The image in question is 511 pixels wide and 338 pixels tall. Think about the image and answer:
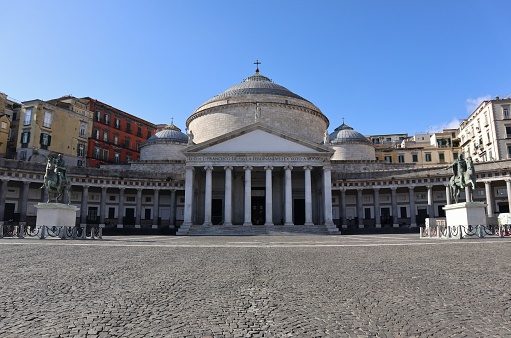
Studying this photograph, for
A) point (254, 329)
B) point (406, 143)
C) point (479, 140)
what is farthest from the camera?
point (406, 143)

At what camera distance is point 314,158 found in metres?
37.2

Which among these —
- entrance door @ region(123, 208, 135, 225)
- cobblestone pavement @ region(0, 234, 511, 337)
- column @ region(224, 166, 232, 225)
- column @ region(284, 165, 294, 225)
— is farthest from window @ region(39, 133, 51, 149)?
cobblestone pavement @ region(0, 234, 511, 337)

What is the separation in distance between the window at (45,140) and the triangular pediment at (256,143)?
2392cm

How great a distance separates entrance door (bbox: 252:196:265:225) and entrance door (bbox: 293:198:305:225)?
3.58 m

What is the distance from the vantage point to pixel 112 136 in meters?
59.6

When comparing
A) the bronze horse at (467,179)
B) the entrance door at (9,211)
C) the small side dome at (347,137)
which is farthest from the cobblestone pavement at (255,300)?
the small side dome at (347,137)

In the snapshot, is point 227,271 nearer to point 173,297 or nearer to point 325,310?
point 173,297

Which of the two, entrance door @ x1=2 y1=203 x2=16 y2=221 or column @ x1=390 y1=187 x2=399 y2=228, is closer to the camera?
entrance door @ x1=2 y1=203 x2=16 y2=221

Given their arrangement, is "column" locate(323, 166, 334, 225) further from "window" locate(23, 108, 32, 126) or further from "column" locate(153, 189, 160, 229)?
"window" locate(23, 108, 32, 126)

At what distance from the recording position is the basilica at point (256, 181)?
3697cm

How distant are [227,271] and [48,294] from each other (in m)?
3.83

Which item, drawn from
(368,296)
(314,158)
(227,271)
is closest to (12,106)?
(314,158)

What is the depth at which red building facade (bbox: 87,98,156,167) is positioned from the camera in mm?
56312

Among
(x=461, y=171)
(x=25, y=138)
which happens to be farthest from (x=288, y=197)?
(x=25, y=138)
